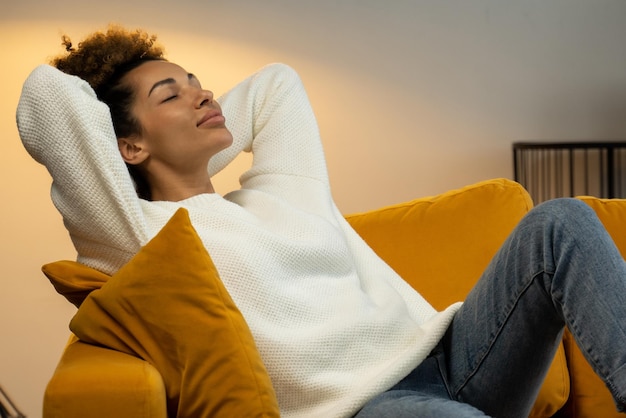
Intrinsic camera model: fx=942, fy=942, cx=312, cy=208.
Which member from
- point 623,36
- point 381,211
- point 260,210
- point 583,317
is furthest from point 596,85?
point 583,317

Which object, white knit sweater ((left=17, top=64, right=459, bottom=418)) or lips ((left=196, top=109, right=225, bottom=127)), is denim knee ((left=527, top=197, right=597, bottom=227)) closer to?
white knit sweater ((left=17, top=64, right=459, bottom=418))

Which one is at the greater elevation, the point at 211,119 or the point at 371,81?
the point at 211,119

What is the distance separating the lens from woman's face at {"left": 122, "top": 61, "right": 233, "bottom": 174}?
1.83 metres

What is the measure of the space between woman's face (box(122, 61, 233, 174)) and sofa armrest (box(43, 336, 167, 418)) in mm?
575

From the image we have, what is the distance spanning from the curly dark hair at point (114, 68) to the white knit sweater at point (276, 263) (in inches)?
6.0

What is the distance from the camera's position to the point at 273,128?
2.01 meters

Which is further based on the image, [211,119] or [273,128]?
[273,128]

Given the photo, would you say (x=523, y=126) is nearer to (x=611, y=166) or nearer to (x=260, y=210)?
(x=611, y=166)

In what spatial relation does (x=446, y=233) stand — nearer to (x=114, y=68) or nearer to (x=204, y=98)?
(x=204, y=98)

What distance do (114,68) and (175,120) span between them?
20 cm

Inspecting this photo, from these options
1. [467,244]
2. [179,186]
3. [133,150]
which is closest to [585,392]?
[467,244]

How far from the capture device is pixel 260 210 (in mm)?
1824

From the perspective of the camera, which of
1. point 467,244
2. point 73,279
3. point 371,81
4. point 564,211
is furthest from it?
point 371,81

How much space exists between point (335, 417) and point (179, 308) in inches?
11.7
